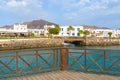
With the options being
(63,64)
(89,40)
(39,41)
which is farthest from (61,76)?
(89,40)

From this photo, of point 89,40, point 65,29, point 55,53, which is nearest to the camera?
point 55,53

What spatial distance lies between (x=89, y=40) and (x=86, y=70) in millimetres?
63023

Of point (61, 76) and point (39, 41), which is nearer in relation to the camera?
point (61, 76)

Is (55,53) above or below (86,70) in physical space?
above

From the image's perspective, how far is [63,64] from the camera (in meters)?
11.3

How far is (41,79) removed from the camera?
9156 mm

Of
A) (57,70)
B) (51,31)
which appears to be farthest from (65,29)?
(57,70)

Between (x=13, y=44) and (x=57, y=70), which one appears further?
(x=13, y=44)

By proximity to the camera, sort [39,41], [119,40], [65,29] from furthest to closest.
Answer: [65,29], [119,40], [39,41]

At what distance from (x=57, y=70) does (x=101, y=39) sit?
65.8 metres

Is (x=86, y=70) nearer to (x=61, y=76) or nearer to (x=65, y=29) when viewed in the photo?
(x=61, y=76)

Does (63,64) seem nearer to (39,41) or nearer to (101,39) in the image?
(39,41)

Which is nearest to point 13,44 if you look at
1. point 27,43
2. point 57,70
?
point 27,43

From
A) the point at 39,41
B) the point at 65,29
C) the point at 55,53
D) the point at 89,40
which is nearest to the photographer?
the point at 55,53
